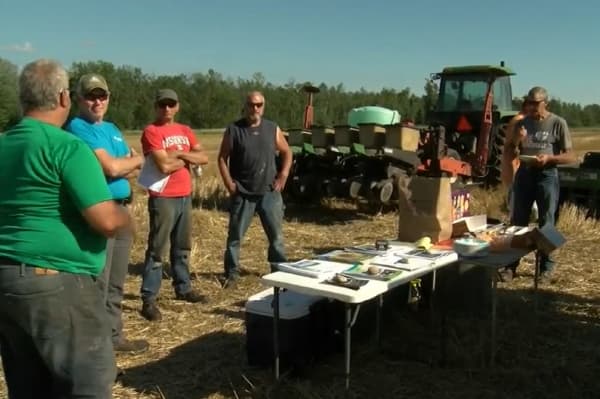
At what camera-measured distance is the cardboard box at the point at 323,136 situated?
964 centimetres

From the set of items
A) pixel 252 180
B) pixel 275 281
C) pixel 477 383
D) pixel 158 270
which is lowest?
pixel 477 383

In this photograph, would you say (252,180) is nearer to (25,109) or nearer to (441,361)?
(441,361)

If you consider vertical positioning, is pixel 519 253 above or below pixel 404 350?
above

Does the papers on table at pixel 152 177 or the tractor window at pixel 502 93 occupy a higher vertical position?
the tractor window at pixel 502 93

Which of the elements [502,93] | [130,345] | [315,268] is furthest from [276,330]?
[502,93]

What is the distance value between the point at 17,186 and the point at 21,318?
1.39 feet

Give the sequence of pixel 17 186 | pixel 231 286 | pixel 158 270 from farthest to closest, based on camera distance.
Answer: pixel 231 286 < pixel 158 270 < pixel 17 186

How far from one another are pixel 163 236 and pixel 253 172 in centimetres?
103

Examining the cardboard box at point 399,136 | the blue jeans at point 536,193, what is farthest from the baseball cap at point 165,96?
the cardboard box at point 399,136

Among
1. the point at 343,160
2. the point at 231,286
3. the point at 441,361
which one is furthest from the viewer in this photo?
the point at 343,160

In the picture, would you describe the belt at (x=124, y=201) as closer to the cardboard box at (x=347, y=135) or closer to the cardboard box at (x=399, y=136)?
the cardboard box at (x=399, y=136)

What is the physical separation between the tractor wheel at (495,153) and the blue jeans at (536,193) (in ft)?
16.9

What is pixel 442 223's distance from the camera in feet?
13.1

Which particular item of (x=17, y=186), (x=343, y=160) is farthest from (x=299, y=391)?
(x=343, y=160)
